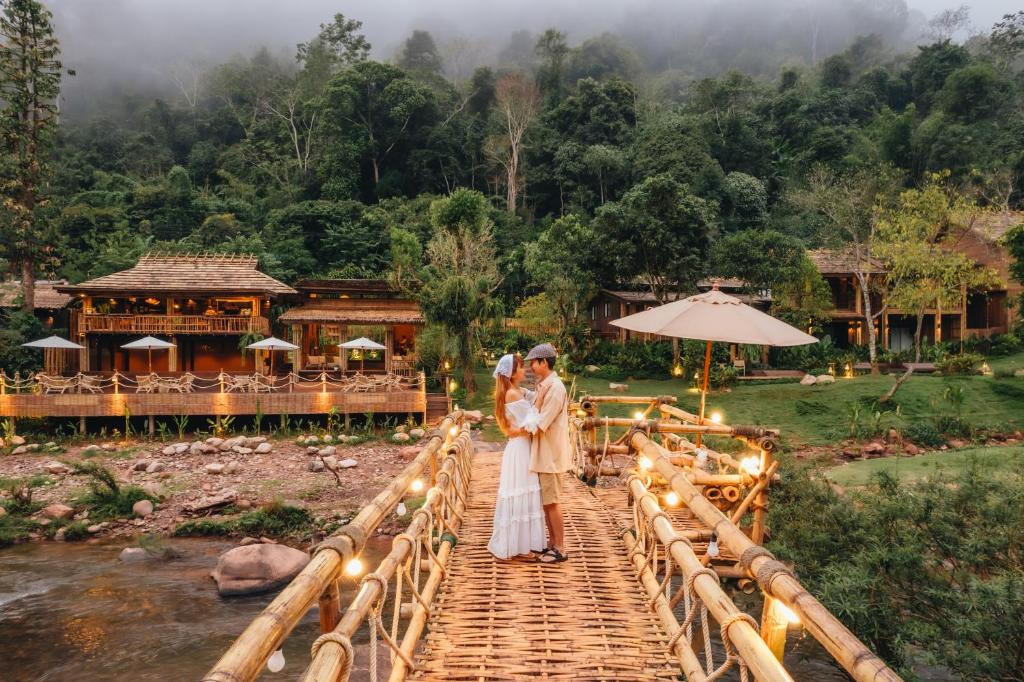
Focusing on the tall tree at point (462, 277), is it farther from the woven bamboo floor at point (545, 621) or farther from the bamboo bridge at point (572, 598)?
the woven bamboo floor at point (545, 621)

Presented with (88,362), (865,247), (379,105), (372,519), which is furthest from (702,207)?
(379,105)

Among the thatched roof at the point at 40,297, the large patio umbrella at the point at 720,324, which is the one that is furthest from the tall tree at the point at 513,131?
the large patio umbrella at the point at 720,324

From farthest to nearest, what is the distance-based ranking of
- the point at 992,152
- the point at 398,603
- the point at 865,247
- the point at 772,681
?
the point at 992,152
the point at 865,247
the point at 398,603
the point at 772,681

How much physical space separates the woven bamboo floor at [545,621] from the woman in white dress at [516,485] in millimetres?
155

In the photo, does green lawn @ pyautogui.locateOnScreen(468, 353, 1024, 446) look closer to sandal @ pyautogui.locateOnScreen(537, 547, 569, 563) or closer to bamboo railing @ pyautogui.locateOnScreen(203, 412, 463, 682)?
sandal @ pyautogui.locateOnScreen(537, 547, 569, 563)

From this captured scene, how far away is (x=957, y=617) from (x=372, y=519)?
17.2 ft

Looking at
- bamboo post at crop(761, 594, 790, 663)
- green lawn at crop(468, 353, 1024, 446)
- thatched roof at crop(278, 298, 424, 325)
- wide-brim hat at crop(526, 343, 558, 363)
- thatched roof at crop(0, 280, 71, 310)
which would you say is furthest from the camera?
thatched roof at crop(0, 280, 71, 310)

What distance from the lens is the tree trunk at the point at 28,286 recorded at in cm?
2375

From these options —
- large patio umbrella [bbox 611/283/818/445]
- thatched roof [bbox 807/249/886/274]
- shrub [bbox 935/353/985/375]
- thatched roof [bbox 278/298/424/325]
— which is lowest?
shrub [bbox 935/353/985/375]

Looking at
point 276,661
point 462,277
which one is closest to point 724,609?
point 276,661

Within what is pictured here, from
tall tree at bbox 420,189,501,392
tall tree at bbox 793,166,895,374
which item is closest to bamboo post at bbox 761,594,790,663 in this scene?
tall tree at bbox 420,189,501,392

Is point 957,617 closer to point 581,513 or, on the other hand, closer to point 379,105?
point 581,513

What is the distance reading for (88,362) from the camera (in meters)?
22.7

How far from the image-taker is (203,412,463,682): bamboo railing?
1937 millimetres
